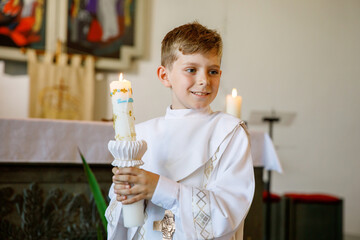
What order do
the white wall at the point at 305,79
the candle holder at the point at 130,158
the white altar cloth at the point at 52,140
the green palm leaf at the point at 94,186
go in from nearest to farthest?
1. the candle holder at the point at 130,158
2. the green palm leaf at the point at 94,186
3. the white altar cloth at the point at 52,140
4. the white wall at the point at 305,79

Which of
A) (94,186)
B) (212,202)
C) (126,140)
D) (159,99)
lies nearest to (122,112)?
(126,140)

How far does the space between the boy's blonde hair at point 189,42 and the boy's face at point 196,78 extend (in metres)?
0.02

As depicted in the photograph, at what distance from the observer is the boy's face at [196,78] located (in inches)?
54.8

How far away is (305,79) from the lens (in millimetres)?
5820

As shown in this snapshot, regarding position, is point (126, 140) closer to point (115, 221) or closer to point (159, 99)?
point (115, 221)

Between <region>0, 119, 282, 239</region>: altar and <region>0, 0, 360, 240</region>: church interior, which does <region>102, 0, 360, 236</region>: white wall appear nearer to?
<region>0, 0, 360, 240</region>: church interior

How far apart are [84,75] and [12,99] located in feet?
2.67

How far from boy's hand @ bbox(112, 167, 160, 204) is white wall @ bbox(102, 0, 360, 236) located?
4.12 metres

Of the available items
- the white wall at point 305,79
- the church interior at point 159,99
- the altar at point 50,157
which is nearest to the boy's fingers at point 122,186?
the church interior at point 159,99

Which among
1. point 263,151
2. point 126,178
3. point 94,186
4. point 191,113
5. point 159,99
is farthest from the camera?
point 159,99

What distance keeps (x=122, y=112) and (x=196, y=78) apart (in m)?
0.31

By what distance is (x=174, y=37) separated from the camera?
1.46 metres

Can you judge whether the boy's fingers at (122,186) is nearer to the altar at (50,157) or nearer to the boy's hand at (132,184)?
the boy's hand at (132,184)

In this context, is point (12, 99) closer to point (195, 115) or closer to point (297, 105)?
point (195, 115)
